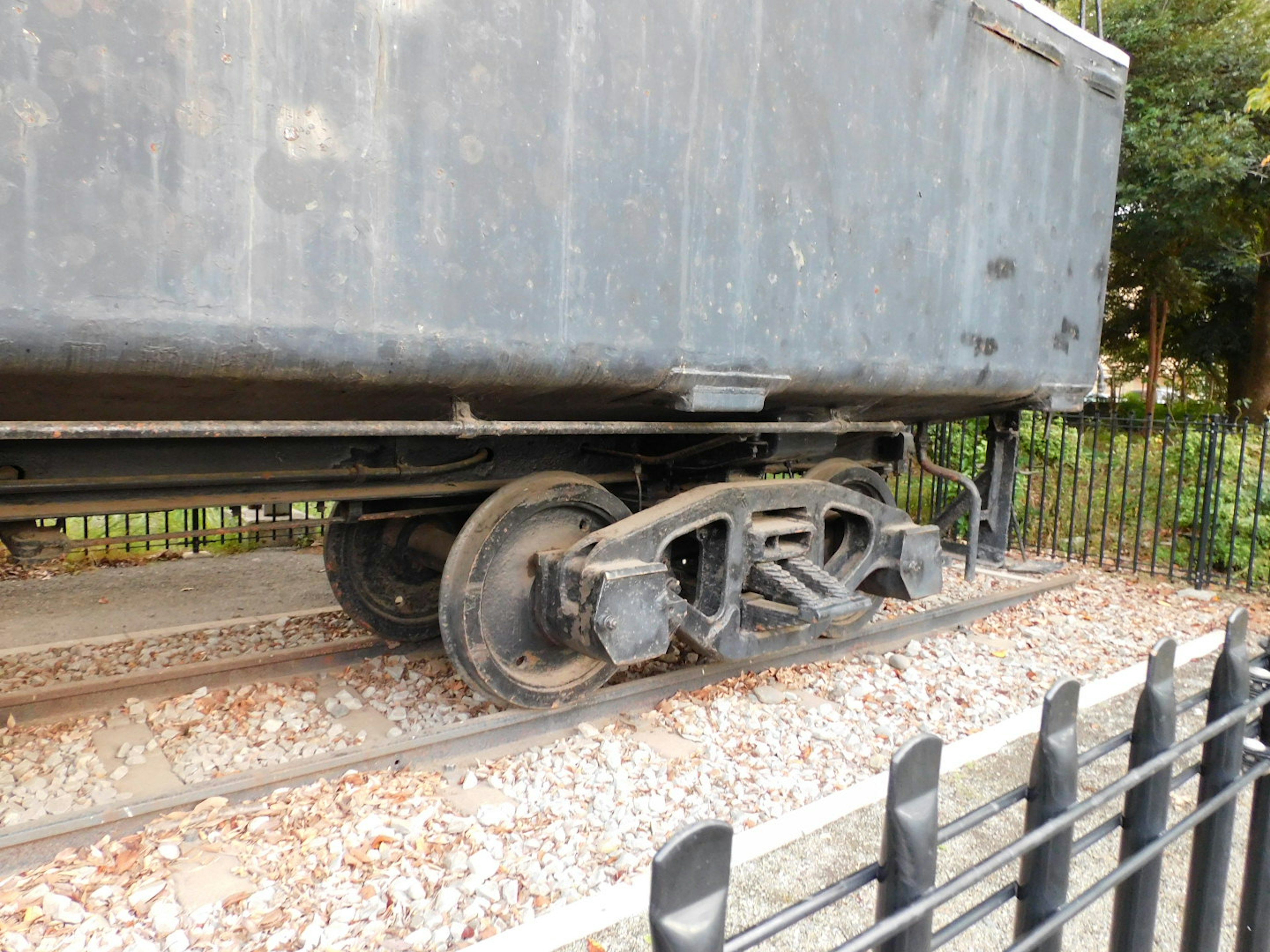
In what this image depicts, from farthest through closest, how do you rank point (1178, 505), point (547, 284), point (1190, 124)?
point (1190, 124), point (1178, 505), point (547, 284)

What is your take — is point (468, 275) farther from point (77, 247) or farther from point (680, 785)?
point (680, 785)

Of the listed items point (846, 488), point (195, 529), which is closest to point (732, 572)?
point (846, 488)

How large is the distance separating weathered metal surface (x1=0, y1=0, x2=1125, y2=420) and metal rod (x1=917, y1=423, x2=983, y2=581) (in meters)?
1.04

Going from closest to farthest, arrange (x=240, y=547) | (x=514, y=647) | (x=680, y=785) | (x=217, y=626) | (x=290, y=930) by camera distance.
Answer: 1. (x=290, y=930)
2. (x=680, y=785)
3. (x=514, y=647)
4. (x=217, y=626)
5. (x=240, y=547)

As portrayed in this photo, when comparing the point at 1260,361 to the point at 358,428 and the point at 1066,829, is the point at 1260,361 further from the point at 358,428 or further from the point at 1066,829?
the point at 1066,829

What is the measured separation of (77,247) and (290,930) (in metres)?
1.79

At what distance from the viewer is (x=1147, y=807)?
1.53m

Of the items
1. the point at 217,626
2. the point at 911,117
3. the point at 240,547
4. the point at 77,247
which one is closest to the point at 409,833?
the point at 77,247

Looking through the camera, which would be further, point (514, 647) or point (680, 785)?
point (514, 647)

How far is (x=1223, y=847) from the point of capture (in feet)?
5.52

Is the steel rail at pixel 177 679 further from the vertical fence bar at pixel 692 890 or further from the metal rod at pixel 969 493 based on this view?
the vertical fence bar at pixel 692 890

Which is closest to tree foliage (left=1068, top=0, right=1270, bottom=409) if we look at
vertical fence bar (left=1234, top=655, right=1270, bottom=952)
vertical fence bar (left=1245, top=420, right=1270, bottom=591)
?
vertical fence bar (left=1245, top=420, right=1270, bottom=591)

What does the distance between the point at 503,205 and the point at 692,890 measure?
7.16 ft

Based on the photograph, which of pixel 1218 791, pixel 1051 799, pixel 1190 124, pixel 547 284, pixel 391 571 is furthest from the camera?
pixel 1190 124
